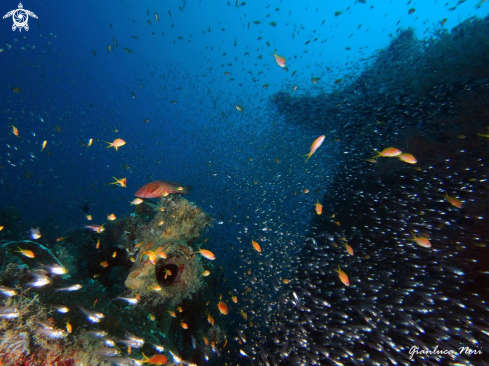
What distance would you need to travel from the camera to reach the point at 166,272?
4699 millimetres

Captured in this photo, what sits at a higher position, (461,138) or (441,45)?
(441,45)

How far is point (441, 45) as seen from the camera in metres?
8.09

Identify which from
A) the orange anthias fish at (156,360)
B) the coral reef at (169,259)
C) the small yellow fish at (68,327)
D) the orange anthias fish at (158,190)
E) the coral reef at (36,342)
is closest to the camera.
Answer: the coral reef at (36,342)

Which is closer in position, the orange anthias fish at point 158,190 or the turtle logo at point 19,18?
the orange anthias fish at point 158,190

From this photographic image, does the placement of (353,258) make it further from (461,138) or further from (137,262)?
(137,262)

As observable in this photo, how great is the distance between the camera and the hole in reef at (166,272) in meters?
4.78

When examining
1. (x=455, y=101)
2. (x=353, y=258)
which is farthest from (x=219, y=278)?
(x=455, y=101)

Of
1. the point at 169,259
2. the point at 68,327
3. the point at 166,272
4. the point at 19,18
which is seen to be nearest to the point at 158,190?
the point at 169,259

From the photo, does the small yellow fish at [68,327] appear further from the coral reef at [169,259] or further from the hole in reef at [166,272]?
the hole in reef at [166,272]

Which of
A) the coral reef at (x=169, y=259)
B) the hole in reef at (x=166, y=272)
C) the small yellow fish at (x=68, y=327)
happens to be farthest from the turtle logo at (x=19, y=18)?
the small yellow fish at (x=68, y=327)

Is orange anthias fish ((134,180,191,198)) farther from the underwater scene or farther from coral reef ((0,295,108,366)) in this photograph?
coral reef ((0,295,108,366))

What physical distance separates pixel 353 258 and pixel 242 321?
143 inches

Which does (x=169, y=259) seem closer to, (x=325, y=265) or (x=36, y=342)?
(x=36, y=342)

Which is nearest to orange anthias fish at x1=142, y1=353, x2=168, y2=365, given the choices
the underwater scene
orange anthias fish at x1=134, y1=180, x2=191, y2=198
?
the underwater scene
